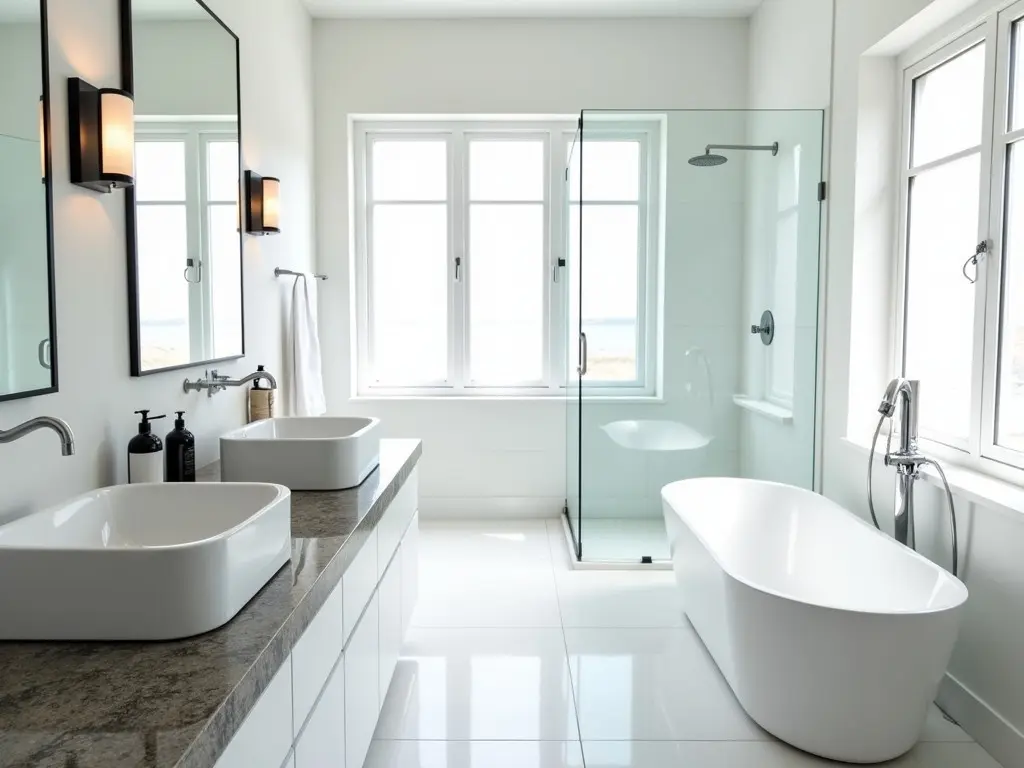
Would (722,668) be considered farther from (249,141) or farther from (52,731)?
(249,141)

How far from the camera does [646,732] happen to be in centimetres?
229

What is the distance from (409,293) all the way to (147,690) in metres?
3.77

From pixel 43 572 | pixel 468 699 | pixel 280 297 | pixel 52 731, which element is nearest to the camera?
pixel 52 731

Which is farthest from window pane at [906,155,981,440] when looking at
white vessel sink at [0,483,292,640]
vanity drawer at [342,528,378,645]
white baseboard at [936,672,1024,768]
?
white vessel sink at [0,483,292,640]

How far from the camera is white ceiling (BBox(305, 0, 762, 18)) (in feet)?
13.4

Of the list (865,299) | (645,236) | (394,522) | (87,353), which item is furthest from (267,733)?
(645,236)

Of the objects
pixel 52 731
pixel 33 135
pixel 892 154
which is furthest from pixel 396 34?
pixel 52 731

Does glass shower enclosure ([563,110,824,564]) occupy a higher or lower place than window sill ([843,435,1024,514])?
higher

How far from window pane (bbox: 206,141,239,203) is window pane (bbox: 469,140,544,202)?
79.3 inches

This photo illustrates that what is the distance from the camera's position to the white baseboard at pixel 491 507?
15.0ft

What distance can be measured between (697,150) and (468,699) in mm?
2597

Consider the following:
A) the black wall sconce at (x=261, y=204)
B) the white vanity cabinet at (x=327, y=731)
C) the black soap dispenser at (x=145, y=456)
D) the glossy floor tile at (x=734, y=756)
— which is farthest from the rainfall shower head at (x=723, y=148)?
the white vanity cabinet at (x=327, y=731)

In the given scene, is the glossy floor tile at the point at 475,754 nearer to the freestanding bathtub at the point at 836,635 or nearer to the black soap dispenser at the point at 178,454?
the freestanding bathtub at the point at 836,635

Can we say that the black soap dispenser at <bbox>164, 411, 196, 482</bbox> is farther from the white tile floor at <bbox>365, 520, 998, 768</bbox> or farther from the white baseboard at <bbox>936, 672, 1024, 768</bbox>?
the white baseboard at <bbox>936, 672, 1024, 768</bbox>
